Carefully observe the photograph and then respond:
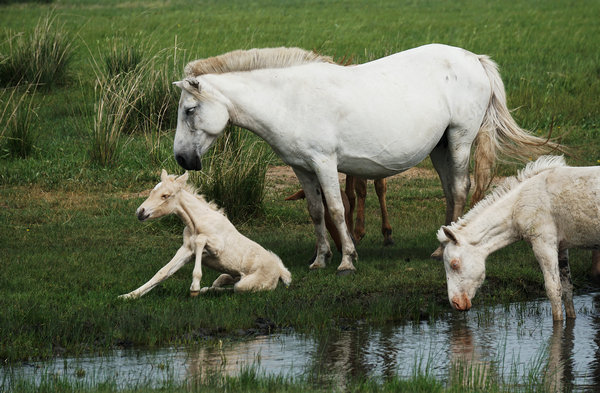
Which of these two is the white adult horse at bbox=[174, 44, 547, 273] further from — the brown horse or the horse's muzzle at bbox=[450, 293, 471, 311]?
the horse's muzzle at bbox=[450, 293, 471, 311]

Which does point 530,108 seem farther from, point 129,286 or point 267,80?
point 129,286

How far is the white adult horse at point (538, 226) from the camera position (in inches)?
294

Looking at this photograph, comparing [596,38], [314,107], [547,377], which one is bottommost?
[547,377]

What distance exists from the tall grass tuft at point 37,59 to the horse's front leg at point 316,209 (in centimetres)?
1073

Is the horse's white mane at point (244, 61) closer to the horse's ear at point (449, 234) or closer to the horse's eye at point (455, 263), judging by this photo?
the horse's ear at point (449, 234)

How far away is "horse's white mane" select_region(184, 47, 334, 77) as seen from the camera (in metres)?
9.07

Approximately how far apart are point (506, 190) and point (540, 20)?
22174 millimetres

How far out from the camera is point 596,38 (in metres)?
24.6

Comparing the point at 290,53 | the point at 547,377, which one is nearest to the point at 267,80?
the point at 290,53

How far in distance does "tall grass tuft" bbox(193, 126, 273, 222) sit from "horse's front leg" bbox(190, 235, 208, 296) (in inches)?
142

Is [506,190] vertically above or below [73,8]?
below

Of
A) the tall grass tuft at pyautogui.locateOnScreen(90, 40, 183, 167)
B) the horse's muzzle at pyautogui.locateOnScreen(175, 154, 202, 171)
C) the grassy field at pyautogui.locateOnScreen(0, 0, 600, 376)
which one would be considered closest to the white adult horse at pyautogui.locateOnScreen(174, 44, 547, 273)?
the horse's muzzle at pyautogui.locateOnScreen(175, 154, 202, 171)

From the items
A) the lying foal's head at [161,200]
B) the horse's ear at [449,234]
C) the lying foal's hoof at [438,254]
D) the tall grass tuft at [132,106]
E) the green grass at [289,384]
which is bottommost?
the green grass at [289,384]

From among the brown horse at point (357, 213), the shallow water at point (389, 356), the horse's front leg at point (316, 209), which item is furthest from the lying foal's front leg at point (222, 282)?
the brown horse at point (357, 213)
